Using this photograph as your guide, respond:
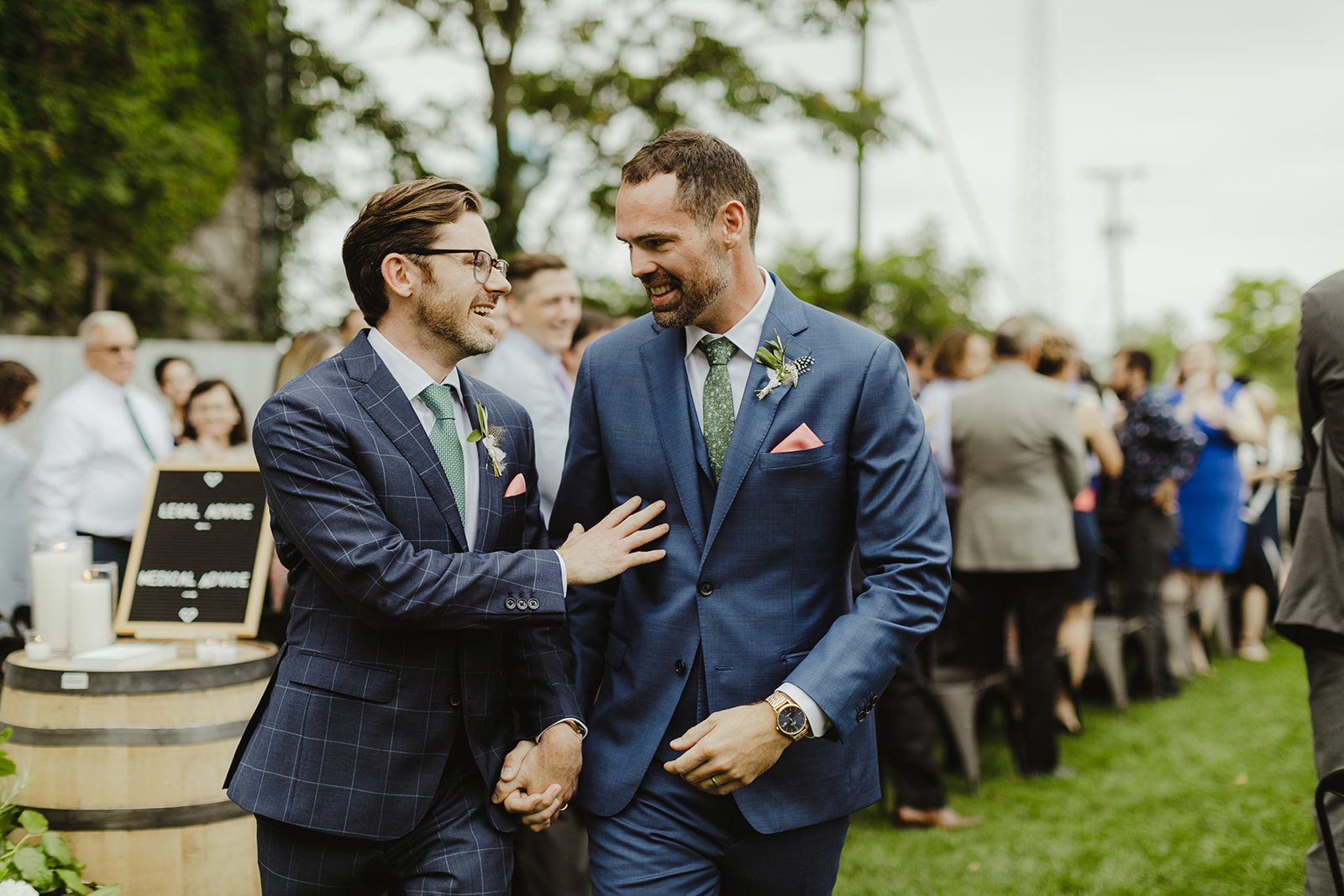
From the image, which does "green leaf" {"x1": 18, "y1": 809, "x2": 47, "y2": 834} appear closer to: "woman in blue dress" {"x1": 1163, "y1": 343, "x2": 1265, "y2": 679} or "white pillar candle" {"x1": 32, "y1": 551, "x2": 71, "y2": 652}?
"white pillar candle" {"x1": 32, "y1": 551, "x2": 71, "y2": 652}

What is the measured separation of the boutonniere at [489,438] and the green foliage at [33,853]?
1.43 meters

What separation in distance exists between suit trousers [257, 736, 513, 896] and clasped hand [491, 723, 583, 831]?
64 mm

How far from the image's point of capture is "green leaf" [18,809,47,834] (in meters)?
2.50

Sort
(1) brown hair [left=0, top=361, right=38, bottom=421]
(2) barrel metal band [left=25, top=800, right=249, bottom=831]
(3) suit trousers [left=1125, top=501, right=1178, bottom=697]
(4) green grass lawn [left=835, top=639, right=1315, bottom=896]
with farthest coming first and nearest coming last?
(3) suit trousers [left=1125, top=501, right=1178, bottom=697] → (1) brown hair [left=0, top=361, right=38, bottom=421] → (4) green grass lawn [left=835, top=639, right=1315, bottom=896] → (2) barrel metal band [left=25, top=800, right=249, bottom=831]

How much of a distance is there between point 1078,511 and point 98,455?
17.0ft

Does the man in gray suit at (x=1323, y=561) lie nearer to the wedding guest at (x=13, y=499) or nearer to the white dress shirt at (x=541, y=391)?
the white dress shirt at (x=541, y=391)

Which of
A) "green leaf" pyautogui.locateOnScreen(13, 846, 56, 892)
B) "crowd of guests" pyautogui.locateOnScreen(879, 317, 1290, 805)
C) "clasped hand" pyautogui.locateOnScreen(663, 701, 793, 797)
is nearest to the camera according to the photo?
"clasped hand" pyautogui.locateOnScreen(663, 701, 793, 797)

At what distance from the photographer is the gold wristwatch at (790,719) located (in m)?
1.86

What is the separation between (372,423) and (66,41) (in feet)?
27.5

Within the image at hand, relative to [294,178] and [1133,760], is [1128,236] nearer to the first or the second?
[294,178]

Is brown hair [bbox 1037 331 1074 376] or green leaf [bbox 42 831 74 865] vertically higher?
brown hair [bbox 1037 331 1074 376]

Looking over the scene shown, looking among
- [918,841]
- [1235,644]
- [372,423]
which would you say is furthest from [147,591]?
[1235,644]

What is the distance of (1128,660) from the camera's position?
26.2 ft

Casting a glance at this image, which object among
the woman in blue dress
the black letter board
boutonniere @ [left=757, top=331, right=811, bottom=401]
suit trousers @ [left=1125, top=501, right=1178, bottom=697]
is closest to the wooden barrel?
the black letter board
